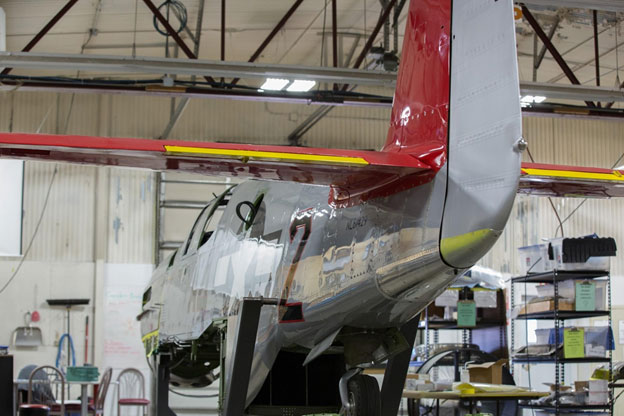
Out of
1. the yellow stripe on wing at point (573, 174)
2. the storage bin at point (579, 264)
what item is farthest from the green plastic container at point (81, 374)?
the yellow stripe on wing at point (573, 174)

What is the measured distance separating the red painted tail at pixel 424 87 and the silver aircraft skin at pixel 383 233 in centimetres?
4

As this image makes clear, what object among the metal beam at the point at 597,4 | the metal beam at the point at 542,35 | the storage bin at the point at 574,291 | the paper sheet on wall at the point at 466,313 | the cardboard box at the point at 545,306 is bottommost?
the paper sheet on wall at the point at 466,313

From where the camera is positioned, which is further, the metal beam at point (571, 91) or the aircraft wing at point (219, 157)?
the metal beam at point (571, 91)

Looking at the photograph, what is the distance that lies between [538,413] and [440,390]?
1.82 m

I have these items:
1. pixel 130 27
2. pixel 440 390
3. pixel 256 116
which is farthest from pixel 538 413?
pixel 256 116

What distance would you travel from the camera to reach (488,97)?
369 cm

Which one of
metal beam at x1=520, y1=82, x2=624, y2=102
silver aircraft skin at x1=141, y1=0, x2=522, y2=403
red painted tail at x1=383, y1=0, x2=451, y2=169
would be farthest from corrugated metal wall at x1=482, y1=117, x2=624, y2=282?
red painted tail at x1=383, y1=0, x2=451, y2=169

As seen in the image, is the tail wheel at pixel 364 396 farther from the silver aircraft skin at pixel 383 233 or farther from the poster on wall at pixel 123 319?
the poster on wall at pixel 123 319

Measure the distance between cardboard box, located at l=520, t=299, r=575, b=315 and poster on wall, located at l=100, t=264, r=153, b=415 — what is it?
8999 millimetres

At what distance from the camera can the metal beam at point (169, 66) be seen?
8406 millimetres

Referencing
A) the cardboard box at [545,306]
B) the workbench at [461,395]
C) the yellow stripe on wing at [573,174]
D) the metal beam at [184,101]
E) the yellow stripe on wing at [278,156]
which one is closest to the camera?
the yellow stripe on wing at [278,156]

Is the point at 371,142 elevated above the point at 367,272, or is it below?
above

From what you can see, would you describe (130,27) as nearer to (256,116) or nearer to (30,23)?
(30,23)

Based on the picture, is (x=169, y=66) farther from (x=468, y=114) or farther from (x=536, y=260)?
(x=468, y=114)
